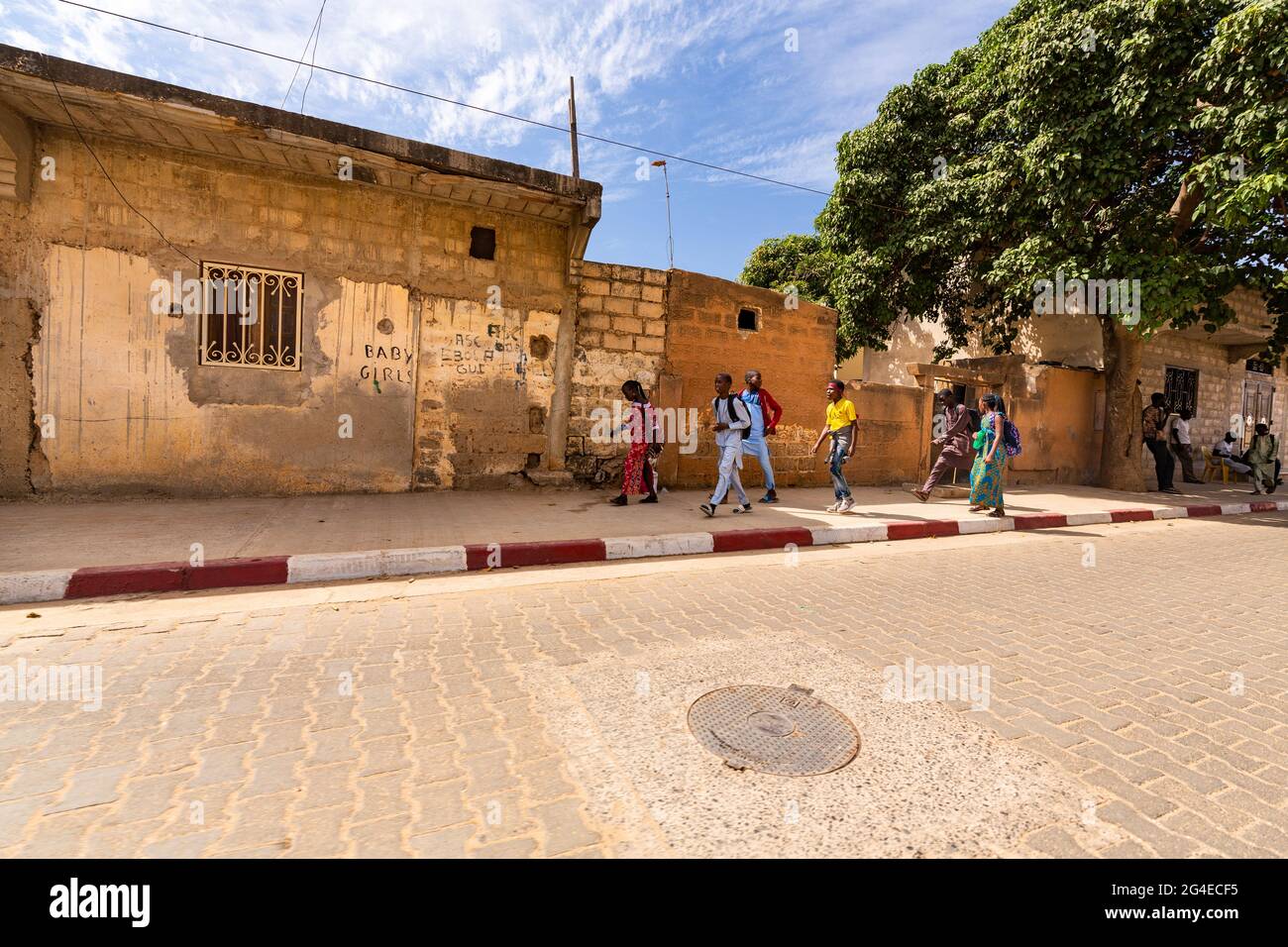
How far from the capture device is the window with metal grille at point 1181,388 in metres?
15.9

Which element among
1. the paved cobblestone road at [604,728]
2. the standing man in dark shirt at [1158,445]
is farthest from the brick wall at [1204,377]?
the paved cobblestone road at [604,728]

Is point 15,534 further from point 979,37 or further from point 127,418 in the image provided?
point 979,37

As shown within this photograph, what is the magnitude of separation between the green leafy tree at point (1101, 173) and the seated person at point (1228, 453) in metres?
4.06

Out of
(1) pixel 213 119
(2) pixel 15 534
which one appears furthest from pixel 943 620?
(1) pixel 213 119

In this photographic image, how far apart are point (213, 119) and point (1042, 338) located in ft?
57.9

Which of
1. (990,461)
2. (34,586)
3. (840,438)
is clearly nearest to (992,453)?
(990,461)

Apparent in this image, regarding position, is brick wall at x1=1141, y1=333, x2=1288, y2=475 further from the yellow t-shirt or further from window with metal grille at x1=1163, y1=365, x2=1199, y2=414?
the yellow t-shirt

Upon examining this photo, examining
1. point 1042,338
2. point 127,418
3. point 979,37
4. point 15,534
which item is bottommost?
point 15,534

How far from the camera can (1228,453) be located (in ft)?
52.0

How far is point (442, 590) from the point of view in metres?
4.47

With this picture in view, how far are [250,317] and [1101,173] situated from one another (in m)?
13.4

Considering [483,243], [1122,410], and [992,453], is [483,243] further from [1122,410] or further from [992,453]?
[1122,410]
